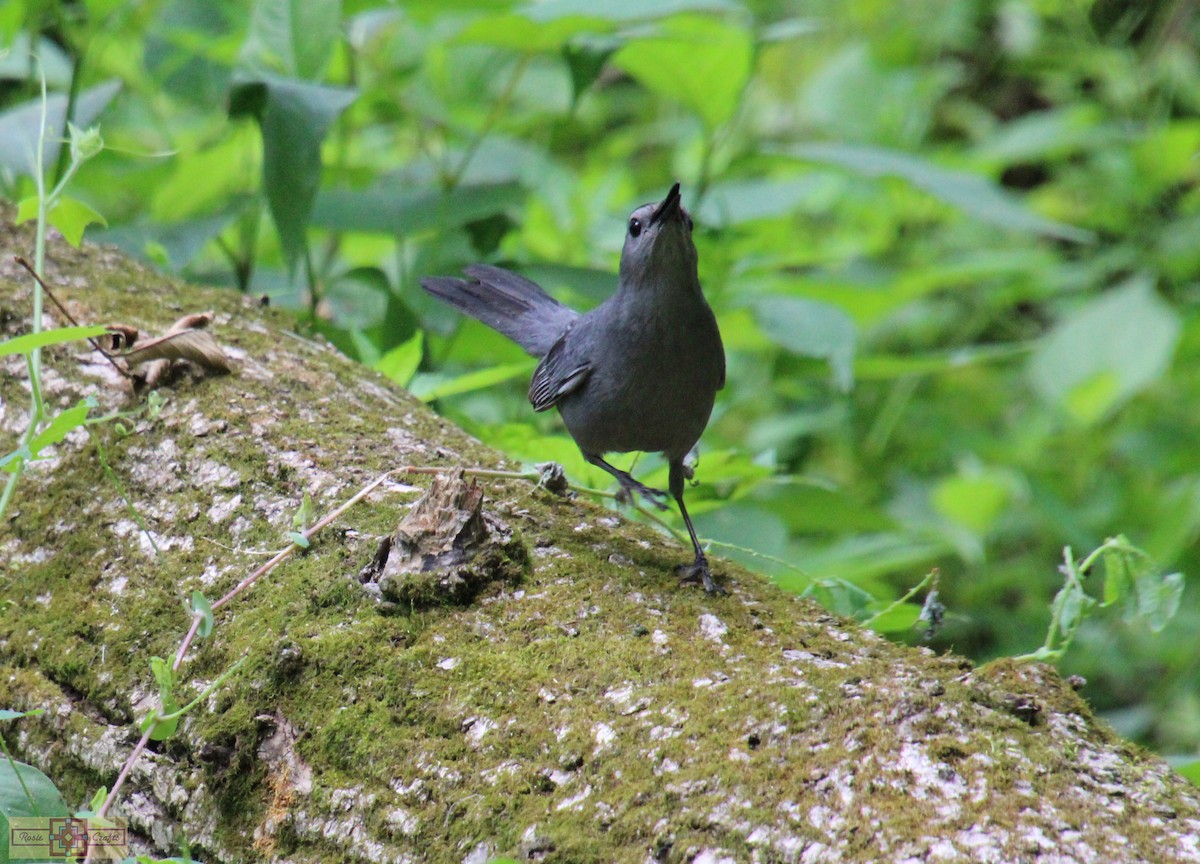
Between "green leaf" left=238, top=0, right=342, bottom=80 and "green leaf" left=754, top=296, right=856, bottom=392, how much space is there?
1.78 meters

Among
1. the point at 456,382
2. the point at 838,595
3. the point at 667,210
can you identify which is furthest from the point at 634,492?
the point at 667,210

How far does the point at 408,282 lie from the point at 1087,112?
478cm

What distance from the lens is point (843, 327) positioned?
394 centimetres

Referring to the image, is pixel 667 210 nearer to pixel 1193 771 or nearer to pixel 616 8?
pixel 616 8

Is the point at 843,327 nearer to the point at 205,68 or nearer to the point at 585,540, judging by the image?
the point at 585,540

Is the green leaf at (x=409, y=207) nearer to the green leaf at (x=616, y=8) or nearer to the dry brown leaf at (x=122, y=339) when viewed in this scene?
the green leaf at (x=616, y=8)

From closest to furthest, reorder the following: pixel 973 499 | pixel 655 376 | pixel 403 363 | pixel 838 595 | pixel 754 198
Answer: pixel 838 595 → pixel 655 376 → pixel 403 363 → pixel 973 499 → pixel 754 198

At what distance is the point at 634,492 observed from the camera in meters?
3.14

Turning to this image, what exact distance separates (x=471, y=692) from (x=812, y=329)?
240cm

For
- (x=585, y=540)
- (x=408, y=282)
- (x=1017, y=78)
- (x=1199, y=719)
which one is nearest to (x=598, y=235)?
(x=408, y=282)

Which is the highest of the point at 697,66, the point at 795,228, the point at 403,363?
the point at 697,66

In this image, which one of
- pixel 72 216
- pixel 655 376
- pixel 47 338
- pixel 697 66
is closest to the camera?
pixel 47 338

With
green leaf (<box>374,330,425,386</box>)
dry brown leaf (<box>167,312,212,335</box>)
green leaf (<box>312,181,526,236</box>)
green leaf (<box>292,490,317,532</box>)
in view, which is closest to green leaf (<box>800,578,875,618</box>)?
green leaf (<box>292,490,317,532</box>)

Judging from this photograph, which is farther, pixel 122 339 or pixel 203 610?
pixel 122 339
